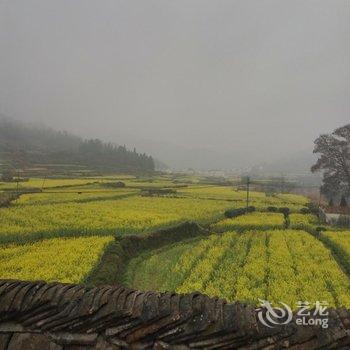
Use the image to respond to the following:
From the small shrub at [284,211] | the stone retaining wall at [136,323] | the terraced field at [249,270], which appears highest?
the stone retaining wall at [136,323]

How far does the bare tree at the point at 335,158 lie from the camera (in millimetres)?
44812

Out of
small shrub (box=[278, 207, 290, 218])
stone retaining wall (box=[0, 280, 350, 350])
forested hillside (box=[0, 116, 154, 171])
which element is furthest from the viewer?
forested hillside (box=[0, 116, 154, 171])

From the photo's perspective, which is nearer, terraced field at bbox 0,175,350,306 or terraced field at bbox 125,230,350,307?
terraced field at bbox 125,230,350,307

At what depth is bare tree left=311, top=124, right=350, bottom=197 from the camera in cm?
4481

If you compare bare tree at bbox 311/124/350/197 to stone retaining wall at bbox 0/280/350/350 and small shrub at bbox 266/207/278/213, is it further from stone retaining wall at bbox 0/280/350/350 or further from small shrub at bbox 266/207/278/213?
stone retaining wall at bbox 0/280/350/350

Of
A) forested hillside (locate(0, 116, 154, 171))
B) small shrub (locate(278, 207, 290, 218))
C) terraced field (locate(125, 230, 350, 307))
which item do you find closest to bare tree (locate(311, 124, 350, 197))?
small shrub (locate(278, 207, 290, 218))

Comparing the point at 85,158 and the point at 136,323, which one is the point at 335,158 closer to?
the point at 136,323

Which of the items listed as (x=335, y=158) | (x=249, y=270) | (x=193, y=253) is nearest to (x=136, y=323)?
(x=249, y=270)

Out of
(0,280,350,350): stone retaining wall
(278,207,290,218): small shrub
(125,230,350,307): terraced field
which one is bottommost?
(125,230,350,307): terraced field

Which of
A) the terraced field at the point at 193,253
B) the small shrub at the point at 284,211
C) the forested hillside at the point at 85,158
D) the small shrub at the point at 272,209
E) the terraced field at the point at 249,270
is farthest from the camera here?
the forested hillside at the point at 85,158

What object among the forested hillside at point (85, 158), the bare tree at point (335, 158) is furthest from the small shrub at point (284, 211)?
the forested hillside at point (85, 158)

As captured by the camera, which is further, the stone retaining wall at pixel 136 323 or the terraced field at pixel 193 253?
the terraced field at pixel 193 253

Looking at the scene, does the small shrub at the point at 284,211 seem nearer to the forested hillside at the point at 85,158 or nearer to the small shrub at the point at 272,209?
the small shrub at the point at 272,209

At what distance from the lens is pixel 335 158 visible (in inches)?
1784
